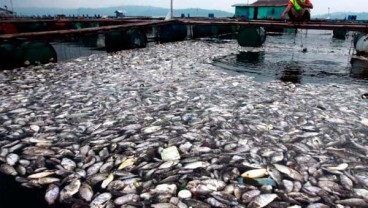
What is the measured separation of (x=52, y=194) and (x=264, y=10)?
178 feet

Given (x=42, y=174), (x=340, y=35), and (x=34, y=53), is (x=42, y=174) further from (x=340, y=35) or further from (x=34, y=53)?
(x=340, y=35)

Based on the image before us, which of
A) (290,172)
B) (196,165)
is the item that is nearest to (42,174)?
(196,165)

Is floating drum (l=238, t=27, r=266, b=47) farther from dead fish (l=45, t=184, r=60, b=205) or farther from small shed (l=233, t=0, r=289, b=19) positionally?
small shed (l=233, t=0, r=289, b=19)

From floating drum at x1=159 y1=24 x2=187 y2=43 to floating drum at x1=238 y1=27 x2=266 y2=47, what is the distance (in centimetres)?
637

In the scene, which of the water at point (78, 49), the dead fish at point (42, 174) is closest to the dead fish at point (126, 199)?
the dead fish at point (42, 174)

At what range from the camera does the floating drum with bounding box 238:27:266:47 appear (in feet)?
64.7

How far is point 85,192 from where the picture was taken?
3.67 meters

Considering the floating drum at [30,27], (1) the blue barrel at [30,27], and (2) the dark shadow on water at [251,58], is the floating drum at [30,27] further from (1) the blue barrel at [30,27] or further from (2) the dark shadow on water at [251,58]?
(2) the dark shadow on water at [251,58]

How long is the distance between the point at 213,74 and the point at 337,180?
7127mm

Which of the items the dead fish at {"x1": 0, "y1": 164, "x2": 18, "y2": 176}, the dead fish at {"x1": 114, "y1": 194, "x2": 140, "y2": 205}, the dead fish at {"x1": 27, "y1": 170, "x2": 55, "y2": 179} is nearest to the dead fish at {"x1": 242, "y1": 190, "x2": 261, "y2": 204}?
the dead fish at {"x1": 114, "y1": 194, "x2": 140, "y2": 205}

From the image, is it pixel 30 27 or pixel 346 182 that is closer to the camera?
pixel 346 182

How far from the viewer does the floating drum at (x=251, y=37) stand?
64.7 ft

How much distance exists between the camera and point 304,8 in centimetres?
1311

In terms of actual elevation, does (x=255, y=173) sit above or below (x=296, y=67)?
below
